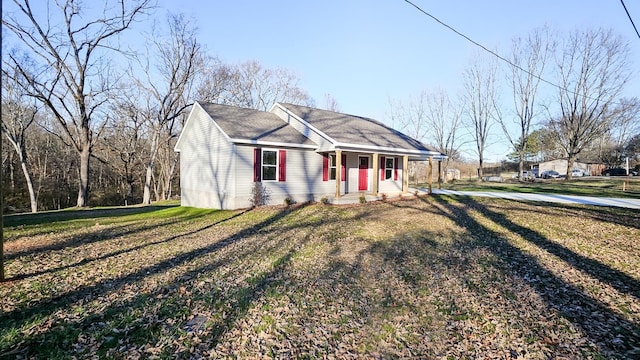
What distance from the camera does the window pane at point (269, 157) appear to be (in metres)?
13.7

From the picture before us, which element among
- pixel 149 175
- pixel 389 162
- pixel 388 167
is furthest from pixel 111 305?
pixel 149 175

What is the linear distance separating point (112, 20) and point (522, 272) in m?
24.7

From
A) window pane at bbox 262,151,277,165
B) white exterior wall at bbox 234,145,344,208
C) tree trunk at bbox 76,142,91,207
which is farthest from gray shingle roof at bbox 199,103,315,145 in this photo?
tree trunk at bbox 76,142,91,207

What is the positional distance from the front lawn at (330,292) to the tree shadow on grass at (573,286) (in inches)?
1.1

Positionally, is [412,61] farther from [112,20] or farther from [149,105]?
[149,105]

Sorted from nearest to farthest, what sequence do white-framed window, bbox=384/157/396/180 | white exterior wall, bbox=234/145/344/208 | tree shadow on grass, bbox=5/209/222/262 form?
tree shadow on grass, bbox=5/209/222/262 → white exterior wall, bbox=234/145/344/208 → white-framed window, bbox=384/157/396/180

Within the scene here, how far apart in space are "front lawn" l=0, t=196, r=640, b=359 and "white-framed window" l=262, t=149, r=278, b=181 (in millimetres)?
4399

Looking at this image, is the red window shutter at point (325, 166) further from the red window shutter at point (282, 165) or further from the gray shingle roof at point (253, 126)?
the red window shutter at point (282, 165)

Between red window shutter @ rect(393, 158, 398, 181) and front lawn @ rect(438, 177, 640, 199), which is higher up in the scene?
red window shutter @ rect(393, 158, 398, 181)

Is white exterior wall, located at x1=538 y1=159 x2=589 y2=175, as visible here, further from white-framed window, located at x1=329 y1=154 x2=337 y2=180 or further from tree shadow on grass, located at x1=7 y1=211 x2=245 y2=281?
tree shadow on grass, located at x1=7 y1=211 x2=245 y2=281

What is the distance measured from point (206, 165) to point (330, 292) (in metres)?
11.8

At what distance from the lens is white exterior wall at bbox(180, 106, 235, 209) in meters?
13.5

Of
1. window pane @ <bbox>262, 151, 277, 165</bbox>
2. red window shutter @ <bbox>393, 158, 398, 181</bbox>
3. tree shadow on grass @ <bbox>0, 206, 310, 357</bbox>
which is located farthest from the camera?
red window shutter @ <bbox>393, 158, 398, 181</bbox>

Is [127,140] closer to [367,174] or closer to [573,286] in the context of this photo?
[367,174]
